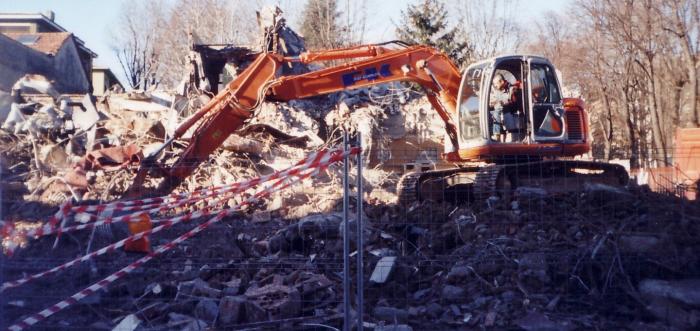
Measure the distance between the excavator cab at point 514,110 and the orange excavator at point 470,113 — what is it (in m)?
0.02

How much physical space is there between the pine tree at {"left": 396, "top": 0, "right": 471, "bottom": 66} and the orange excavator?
820 inches

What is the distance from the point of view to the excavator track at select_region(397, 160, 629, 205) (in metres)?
10.7

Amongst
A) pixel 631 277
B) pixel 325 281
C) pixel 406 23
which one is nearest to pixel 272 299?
pixel 325 281

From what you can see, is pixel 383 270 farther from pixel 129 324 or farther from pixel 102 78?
pixel 102 78

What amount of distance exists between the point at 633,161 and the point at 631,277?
2390 millimetres

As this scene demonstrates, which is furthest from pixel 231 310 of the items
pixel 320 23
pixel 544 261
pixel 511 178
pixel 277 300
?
pixel 320 23

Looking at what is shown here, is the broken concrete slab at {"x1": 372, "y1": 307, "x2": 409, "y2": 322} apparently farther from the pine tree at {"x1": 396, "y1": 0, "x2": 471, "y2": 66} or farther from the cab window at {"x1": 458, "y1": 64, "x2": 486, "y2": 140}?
the pine tree at {"x1": 396, "y1": 0, "x2": 471, "y2": 66}

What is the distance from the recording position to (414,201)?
12.3 meters

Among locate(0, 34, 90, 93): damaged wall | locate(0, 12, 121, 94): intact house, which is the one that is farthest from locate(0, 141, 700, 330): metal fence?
locate(0, 12, 121, 94): intact house

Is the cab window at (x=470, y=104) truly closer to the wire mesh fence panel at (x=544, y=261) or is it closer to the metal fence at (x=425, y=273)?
the wire mesh fence panel at (x=544, y=261)

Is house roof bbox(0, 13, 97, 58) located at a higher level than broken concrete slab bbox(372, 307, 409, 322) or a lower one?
higher

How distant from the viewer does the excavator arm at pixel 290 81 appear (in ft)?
39.4

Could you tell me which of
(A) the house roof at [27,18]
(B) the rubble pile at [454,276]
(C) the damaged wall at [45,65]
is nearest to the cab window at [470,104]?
(B) the rubble pile at [454,276]

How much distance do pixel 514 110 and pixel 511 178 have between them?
1.23 m
